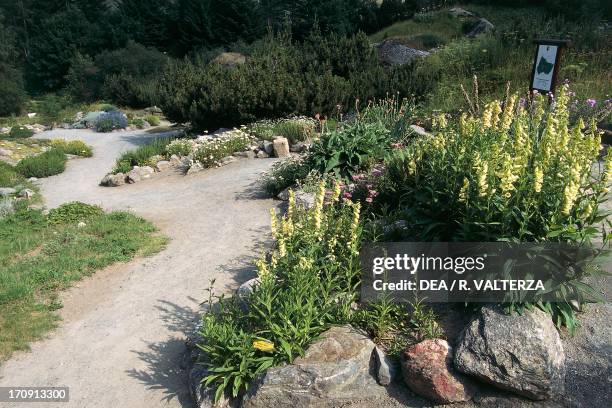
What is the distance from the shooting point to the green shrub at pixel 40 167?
37.0 ft

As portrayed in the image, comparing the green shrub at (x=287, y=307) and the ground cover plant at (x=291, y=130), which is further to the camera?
the ground cover plant at (x=291, y=130)

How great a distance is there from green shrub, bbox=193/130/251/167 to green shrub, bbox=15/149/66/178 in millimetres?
3412

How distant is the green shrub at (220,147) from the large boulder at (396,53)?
716cm

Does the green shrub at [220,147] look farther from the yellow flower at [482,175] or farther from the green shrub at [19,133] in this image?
the green shrub at [19,133]

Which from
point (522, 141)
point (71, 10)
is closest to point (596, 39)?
point (522, 141)

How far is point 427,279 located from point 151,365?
2558 millimetres

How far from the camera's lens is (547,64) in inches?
276

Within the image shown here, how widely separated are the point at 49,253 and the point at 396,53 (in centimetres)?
1307

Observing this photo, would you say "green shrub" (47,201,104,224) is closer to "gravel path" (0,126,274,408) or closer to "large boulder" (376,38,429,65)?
"gravel path" (0,126,274,408)

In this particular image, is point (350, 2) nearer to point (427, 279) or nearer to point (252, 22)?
point (252, 22)

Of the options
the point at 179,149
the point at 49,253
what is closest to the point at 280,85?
the point at 179,149

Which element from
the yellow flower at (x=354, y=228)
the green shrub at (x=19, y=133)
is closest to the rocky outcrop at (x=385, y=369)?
the yellow flower at (x=354, y=228)

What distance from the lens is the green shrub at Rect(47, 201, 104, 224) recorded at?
25.5ft

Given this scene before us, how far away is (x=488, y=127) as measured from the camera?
4.85 meters
